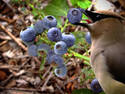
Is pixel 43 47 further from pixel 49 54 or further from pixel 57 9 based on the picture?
pixel 57 9

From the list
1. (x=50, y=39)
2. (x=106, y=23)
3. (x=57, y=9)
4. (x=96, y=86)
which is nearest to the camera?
(x=106, y=23)

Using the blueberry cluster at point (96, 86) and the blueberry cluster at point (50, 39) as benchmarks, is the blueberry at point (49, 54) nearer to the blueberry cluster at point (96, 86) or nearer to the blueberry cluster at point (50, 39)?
the blueberry cluster at point (50, 39)

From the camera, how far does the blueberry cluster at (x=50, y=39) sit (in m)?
1.01

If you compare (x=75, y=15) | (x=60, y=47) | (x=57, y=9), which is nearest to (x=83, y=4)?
(x=57, y=9)

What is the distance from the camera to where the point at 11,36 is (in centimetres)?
195

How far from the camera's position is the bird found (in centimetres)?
88

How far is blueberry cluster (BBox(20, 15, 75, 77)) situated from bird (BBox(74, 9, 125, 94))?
0.15 metres

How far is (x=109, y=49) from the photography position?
902 millimetres

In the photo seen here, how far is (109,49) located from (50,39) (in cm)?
28

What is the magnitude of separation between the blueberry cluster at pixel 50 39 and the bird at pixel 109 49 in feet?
0.50

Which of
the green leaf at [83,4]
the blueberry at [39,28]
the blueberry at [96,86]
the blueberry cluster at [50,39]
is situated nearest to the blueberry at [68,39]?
the blueberry cluster at [50,39]

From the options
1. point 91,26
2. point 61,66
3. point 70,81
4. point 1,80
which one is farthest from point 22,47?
point 91,26

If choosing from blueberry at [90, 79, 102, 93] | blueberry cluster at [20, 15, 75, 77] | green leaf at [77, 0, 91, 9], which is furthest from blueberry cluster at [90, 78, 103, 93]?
green leaf at [77, 0, 91, 9]

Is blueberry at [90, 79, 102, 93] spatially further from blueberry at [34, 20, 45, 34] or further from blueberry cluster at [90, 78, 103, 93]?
blueberry at [34, 20, 45, 34]
